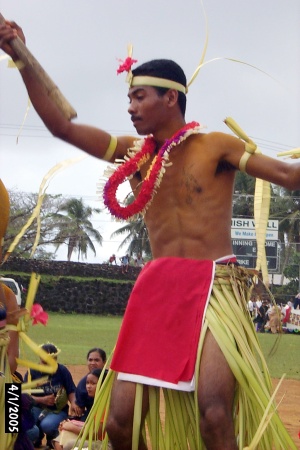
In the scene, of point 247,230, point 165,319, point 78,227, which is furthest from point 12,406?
point 78,227

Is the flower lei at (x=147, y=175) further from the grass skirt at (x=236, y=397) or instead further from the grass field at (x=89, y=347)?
the grass field at (x=89, y=347)

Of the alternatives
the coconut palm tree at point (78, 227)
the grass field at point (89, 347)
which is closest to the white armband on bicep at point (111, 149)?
the grass field at point (89, 347)

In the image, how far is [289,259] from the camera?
57469 mm

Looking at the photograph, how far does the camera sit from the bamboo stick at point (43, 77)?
367 cm

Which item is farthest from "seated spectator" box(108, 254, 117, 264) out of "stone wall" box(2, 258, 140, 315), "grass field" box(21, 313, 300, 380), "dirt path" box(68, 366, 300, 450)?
"dirt path" box(68, 366, 300, 450)

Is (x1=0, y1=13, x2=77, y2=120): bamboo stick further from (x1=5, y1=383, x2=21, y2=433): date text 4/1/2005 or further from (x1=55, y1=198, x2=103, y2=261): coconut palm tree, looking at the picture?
(x1=55, y1=198, x2=103, y2=261): coconut palm tree

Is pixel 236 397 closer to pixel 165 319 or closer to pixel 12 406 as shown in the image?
pixel 165 319

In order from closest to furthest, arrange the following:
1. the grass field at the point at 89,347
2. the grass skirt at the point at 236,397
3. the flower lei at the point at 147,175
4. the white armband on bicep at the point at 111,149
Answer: the grass skirt at the point at 236,397 → the flower lei at the point at 147,175 → the white armband on bicep at the point at 111,149 → the grass field at the point at 89,347

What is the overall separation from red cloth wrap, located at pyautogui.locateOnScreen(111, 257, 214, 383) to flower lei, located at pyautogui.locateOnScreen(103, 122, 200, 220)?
0.91 ft

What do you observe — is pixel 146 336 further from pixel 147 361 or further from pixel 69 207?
pixel 69 207

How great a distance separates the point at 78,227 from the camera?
188 ft

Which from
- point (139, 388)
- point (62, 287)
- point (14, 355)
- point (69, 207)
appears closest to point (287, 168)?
point (139, 388)

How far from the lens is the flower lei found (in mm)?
4289

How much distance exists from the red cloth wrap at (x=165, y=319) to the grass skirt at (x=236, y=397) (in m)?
0.06
